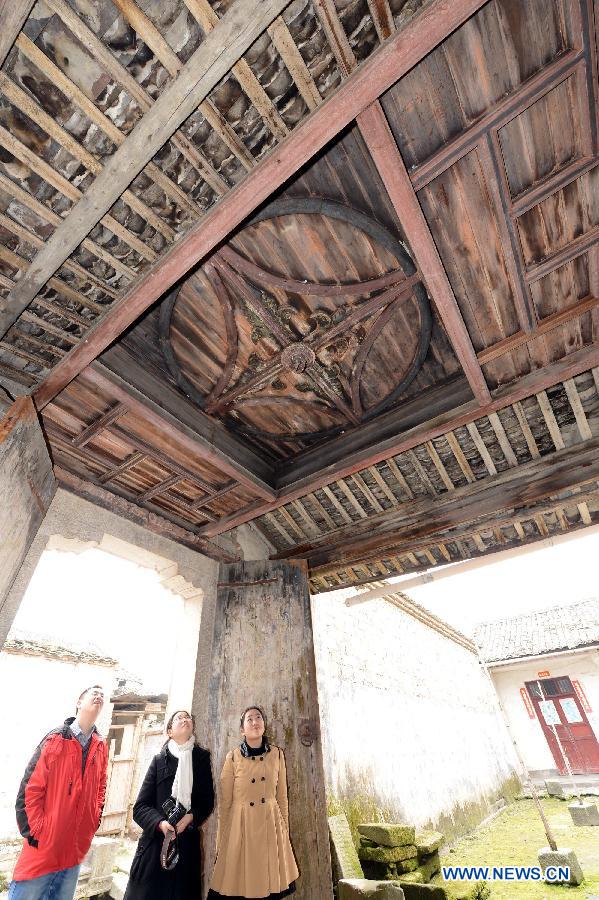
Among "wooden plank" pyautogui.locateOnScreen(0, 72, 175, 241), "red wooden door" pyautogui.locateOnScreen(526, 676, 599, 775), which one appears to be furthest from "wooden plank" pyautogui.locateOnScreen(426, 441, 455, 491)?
"red wooden door" pyautogui.locateOnScreen(526, 676, 599, 775)

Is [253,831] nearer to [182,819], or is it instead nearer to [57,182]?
[182,819]

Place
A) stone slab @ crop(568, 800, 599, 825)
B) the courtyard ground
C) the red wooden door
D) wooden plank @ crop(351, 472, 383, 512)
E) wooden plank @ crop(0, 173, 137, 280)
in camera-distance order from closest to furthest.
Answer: wooden plank @ crop(0, 173, 137, 280) → wooden plank @ crop(351, 472, 383, 512) → the courtyard ground → stone slab @ crop(568, 800, 599, 825) → the red wooden door

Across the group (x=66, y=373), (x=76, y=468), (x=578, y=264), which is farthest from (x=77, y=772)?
(x=578, y=264)

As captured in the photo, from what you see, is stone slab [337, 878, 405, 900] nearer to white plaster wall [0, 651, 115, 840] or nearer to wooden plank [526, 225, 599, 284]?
wooden plank [526, 225, 599, 284]

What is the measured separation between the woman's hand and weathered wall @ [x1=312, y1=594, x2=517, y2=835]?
327 cm

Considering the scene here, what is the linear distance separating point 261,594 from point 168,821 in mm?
1997

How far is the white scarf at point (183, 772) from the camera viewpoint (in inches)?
119

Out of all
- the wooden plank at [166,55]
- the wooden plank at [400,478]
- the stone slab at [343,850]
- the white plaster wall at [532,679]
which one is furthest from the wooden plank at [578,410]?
the white plaster wall at [532,679]

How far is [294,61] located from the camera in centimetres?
163

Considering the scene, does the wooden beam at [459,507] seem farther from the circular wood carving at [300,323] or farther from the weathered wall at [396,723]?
the weathered wall at [396,723]

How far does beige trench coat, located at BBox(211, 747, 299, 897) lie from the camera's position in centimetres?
289

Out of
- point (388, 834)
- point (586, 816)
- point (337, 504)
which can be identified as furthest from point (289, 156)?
point (586, 816)

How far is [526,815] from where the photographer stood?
11.7m

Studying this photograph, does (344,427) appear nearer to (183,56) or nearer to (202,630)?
(202,630)
